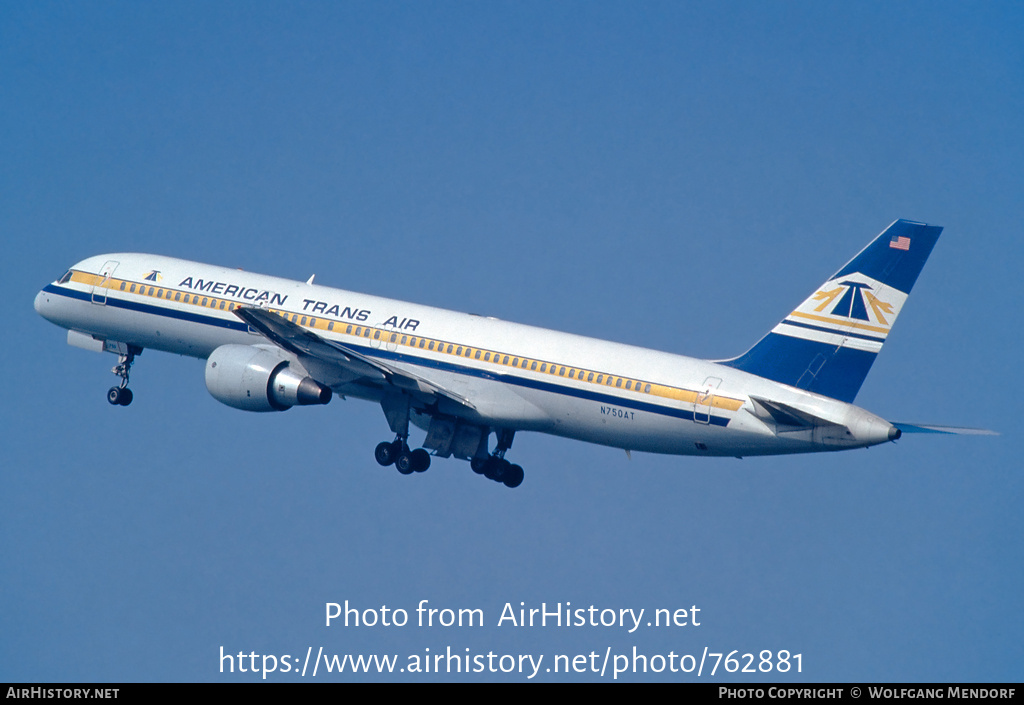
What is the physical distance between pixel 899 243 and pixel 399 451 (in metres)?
18.7

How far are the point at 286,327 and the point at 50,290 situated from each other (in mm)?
15536

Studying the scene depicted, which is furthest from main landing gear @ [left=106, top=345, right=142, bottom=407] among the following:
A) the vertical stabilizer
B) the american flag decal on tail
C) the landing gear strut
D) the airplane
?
the american flag decal on tail

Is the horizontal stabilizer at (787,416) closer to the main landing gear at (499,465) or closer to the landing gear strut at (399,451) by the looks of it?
the main landing gear at (499,465)

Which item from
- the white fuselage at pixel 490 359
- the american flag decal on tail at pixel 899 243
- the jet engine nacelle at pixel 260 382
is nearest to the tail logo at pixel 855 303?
the american flag decal on tail at pixel 899 243

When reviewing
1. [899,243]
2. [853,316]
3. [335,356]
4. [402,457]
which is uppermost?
[899,243]

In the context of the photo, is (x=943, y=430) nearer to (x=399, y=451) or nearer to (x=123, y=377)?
(x=399, y=451)

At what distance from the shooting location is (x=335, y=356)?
50.8m

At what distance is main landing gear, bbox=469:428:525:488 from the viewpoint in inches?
2194

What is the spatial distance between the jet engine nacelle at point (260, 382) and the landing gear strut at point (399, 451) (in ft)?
8.89

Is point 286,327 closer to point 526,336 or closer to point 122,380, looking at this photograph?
point 526,336

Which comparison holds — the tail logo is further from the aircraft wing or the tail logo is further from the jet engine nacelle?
the jet engine nacelle

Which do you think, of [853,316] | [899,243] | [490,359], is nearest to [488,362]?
[490,359]

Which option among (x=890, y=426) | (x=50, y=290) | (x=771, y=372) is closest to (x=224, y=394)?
(x=50, y=290)

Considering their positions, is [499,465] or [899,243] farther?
[499,465]
